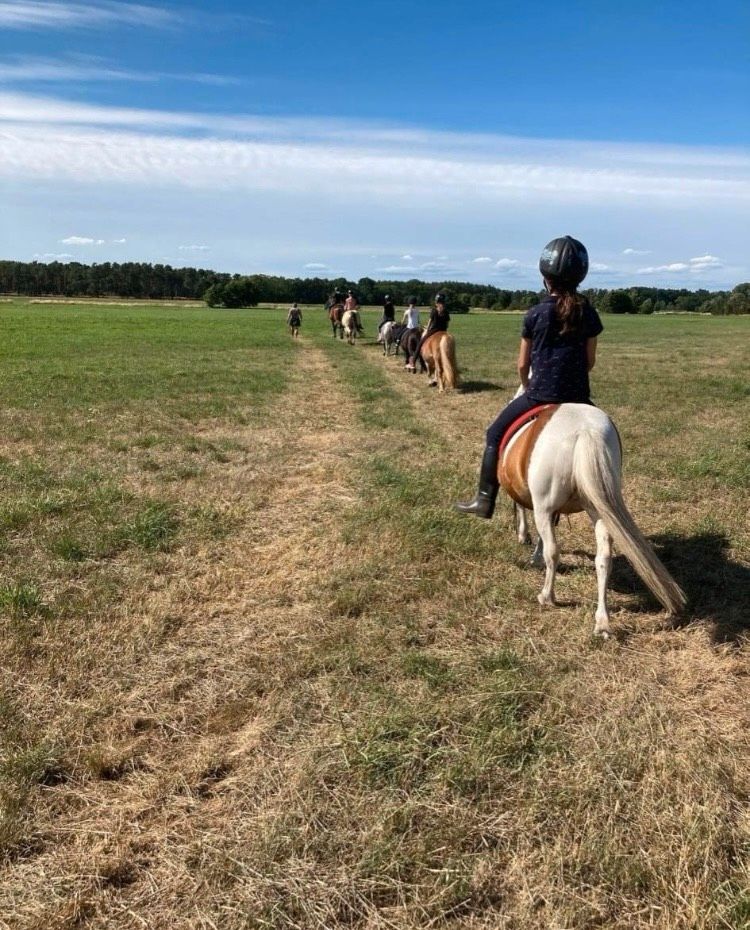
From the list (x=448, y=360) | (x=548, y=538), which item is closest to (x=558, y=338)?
(x=548, y=538)

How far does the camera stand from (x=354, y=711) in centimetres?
335

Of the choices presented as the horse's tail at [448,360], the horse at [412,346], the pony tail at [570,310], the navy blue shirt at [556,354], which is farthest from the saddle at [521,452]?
the horse at [412,346]

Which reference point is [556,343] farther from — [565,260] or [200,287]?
[200,287]

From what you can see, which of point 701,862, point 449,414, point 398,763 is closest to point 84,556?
point 398,763

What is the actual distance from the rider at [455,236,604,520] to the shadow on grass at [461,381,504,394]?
33.7 feet

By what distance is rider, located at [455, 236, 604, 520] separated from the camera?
439 cm

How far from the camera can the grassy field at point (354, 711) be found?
237 centimetres

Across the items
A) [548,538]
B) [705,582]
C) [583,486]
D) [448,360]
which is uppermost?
[448,360]

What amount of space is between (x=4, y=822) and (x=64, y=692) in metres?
0.97

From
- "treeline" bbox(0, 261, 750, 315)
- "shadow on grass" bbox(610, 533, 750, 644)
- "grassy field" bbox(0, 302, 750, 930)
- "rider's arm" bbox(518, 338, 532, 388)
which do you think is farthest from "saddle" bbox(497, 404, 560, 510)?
"treeline" bbox(0, 261, 750, 315)

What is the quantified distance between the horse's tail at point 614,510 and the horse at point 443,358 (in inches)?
434

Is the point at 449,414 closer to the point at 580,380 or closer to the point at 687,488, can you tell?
the point at 687,488

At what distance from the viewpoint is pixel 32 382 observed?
1449 centimetres

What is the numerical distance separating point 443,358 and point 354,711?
40.7 ft
